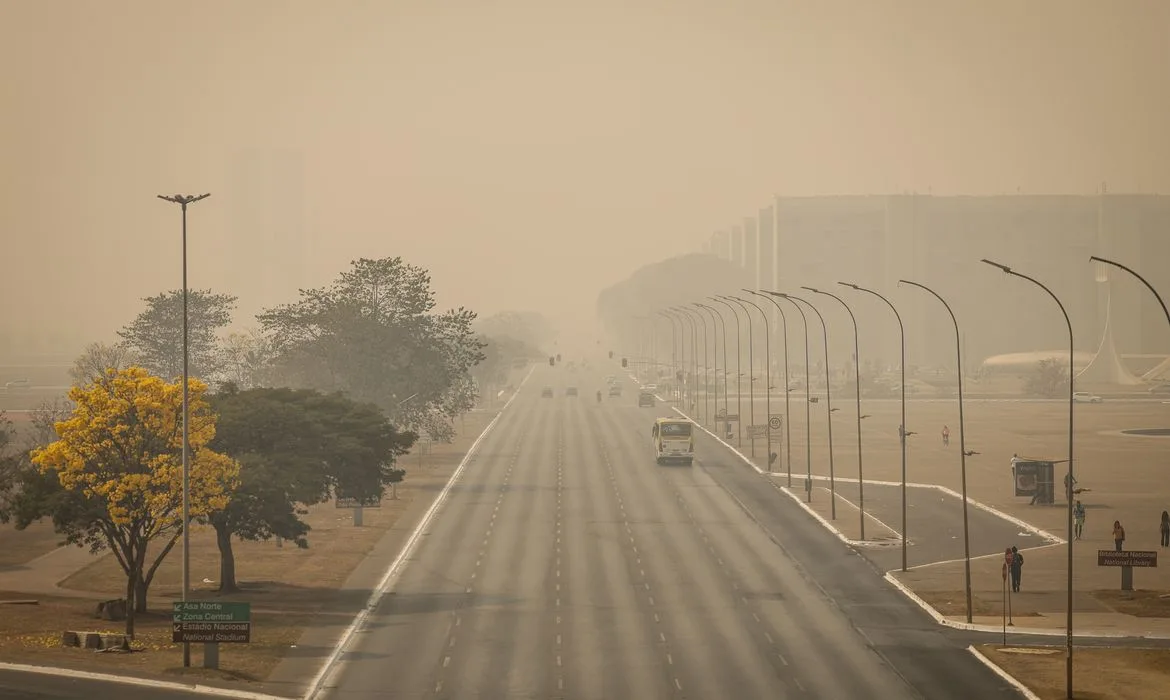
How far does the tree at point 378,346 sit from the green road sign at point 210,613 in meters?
79.6

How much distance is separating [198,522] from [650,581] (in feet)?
66.0

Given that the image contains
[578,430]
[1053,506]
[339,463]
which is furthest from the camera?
[578,430]

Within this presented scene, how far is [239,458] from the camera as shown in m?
74.1

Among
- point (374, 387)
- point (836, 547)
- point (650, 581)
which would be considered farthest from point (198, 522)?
point (374, 387)

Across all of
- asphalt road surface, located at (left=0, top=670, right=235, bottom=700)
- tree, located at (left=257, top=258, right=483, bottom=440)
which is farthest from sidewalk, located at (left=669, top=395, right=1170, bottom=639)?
tree, located at (left=257, top=258, right=483, bottom=440)

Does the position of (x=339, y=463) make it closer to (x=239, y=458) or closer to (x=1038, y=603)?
(x=239, y=458)

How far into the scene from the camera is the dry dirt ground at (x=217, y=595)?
180 ft

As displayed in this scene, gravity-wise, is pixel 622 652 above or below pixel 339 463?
below

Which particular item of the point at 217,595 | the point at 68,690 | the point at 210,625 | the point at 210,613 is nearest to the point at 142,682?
the point at 68,690

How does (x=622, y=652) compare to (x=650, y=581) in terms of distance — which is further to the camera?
(x=650, y=581)

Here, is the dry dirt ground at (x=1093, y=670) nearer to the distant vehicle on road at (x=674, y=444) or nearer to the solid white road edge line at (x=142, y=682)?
the solid white road edge line at (x=142, y=682)

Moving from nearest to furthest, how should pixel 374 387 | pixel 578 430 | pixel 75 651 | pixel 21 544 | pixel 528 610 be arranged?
1. pixel 75 651
2. pixel 528 610
3. pixel 21 544
4. pixel 374 387
5. pixel 578 430

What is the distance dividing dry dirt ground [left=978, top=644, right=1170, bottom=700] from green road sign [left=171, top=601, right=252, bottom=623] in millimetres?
25163

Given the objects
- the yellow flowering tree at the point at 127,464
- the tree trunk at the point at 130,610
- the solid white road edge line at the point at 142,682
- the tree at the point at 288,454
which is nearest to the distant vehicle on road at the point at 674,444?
the tree at the point at 288,454
